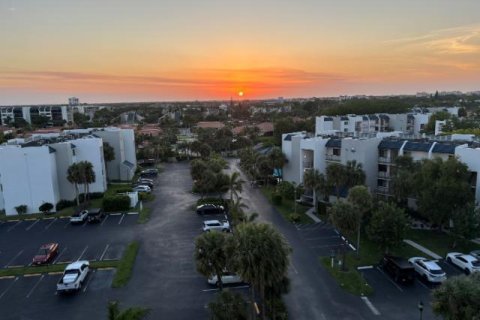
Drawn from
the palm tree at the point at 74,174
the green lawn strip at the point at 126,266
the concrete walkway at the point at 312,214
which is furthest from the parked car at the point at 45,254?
the concrete walkway at the point at 312,214

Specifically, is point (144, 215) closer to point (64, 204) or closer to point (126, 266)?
point (64, 204)

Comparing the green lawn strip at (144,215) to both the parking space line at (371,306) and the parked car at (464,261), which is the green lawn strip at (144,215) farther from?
the parked car at (464,261)

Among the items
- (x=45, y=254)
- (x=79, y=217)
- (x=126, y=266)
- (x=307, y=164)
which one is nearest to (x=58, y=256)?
(x=45, y=254)

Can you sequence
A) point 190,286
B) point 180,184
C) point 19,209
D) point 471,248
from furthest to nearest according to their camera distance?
point 180,184 → point 19,209 → point 471,248 → point 190,286

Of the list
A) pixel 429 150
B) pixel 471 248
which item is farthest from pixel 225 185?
pixel 471 248

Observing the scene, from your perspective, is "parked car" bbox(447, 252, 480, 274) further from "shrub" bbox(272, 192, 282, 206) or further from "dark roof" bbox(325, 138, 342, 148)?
"shrub" bbox(272, 192, 282, 206)

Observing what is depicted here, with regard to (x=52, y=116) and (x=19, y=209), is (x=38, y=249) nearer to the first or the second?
(x=19, y=209)
